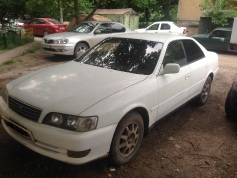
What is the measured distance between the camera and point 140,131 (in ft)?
11.6

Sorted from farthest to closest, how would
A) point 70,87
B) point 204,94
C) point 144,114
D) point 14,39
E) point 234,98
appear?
point 14,39
point 204,94
point 234,98
point 144,114
point 70,87

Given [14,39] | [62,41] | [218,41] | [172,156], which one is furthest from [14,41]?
[172,156]

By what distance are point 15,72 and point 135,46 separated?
202 inches

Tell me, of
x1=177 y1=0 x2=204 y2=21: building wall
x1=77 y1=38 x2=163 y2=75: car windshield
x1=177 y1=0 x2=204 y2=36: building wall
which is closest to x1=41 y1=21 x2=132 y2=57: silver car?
x1=77 y1=38 x2=163 y2=75: car windshield

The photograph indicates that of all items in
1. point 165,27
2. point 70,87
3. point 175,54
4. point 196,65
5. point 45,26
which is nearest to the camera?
point 70,87

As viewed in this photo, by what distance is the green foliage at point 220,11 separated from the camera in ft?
56.5

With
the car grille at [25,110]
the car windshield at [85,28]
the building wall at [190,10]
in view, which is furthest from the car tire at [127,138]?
the building wall at [190,10]

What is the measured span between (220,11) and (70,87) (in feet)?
56.4

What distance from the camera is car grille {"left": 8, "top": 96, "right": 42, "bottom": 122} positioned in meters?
2.94

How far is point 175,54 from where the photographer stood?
14.3ft

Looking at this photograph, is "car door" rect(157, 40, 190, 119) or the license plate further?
"car door" rect(157, 40, 190, 119)

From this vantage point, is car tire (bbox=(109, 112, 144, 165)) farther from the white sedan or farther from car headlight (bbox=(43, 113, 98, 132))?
car headlight (bbox=(43, 113, 98, 132))

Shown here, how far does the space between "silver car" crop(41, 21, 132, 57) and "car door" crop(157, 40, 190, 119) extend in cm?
532

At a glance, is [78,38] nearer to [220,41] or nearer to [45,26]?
[220,41]
